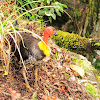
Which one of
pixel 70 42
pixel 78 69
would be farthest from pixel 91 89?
pixel 70 42

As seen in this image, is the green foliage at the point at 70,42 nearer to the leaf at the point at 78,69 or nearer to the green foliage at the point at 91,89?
the leaf at the point at 78,69

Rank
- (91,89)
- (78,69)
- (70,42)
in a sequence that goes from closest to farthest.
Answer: (91,89) < (78,69) < (70,42)

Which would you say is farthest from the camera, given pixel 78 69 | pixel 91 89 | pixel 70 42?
pixel 70 42

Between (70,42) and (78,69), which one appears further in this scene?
(70,42)

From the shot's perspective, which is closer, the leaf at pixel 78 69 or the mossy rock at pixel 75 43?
the leaf at pixel 78 69

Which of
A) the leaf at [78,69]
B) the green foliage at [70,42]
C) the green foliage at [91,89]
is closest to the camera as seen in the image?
the green foliage at [91,89]

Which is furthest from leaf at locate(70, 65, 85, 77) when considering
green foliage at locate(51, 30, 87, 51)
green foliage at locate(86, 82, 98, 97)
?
green foliage at locate(51, 30, 87, 51)

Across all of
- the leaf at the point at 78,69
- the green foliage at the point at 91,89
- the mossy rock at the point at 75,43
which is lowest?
the green foliage at the point at 91,89

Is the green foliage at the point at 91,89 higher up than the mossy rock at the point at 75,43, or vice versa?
the mossy rock at the point at 75,43

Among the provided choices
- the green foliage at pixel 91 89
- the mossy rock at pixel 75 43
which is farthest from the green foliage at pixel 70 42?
the green foliage at pixel 91 89

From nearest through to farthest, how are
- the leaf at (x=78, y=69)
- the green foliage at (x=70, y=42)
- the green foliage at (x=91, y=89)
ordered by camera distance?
the green foliage at (x=91, y=89), the leaf at (x=78, y=69), the green foliage at (x=70, y=42)

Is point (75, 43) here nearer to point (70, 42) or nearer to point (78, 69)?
point (70, 42)

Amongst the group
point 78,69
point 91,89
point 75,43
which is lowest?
point 91,89

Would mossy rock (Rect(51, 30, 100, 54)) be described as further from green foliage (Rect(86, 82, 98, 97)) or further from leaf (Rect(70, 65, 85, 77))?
green foliage (Rect(86, 82, 98, 97))
